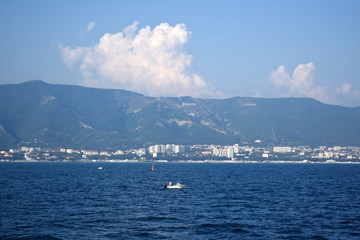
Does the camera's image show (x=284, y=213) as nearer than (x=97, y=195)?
Yes

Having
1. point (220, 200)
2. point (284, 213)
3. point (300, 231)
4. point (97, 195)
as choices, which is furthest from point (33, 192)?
point (300, 231)

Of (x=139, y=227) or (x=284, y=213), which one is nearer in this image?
(x=139, y=227)

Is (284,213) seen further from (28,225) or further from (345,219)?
(28,225)

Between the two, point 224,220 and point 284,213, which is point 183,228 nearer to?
point 224,220

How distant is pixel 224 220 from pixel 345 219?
15.8 meters

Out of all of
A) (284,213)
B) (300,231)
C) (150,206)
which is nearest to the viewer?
(300,231)

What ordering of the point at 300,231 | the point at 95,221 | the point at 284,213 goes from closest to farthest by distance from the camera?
the point at 300,231 → the point at 95,221 → the point at 284,213

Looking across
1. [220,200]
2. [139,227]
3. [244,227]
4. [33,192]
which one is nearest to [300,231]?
[244,227]

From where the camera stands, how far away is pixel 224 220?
60.0m

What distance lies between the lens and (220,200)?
8200cm

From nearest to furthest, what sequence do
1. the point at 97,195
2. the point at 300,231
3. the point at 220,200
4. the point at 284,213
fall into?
the point at 300,231, the point at 284,213, the point at 220,200, the point at 97,195

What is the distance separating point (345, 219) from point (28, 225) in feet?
130

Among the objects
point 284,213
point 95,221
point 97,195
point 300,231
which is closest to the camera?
point 300,231

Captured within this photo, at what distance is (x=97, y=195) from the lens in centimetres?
8881
